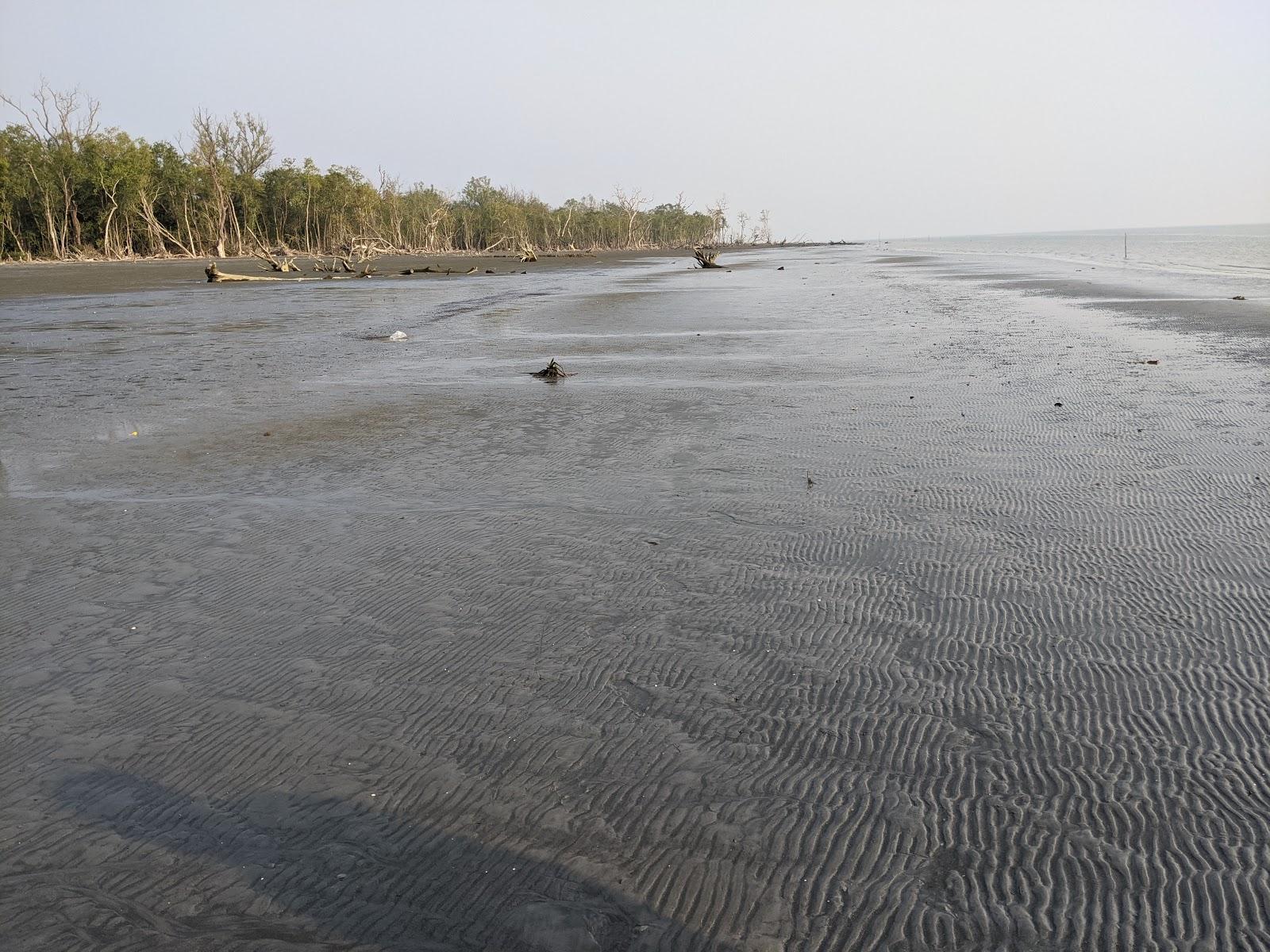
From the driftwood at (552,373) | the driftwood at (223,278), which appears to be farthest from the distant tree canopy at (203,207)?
the driftwood at (552,373)

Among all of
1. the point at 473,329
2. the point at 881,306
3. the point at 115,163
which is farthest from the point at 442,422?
the point at 115,163

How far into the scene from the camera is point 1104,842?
243 cm

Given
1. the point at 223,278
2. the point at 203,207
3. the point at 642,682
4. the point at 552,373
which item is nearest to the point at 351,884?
the point at 642,682

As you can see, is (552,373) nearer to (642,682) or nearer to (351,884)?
(642,682)

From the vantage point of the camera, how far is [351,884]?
2.35m

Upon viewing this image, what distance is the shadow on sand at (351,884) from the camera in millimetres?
2164

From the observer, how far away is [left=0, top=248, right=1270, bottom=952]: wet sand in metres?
2.28

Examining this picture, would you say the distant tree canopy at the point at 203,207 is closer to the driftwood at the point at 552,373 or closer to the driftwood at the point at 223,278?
the driftwood at the point at 223,278

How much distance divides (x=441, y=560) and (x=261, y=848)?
2.33 metres

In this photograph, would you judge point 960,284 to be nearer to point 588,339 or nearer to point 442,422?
point 588,339

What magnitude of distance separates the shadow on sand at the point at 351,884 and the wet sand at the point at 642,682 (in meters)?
0.01

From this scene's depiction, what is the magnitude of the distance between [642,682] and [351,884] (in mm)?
1299

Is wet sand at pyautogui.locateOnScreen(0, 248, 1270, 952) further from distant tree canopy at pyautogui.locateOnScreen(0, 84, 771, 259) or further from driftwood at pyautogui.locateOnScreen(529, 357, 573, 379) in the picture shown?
distant tree canopy at pyautogui.locateOnScreen(0, 84, 771, 259)

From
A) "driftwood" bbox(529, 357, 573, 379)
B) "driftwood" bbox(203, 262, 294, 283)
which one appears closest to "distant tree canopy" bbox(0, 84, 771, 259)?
"driftwood" bbox(203, 262, 294, 283)
